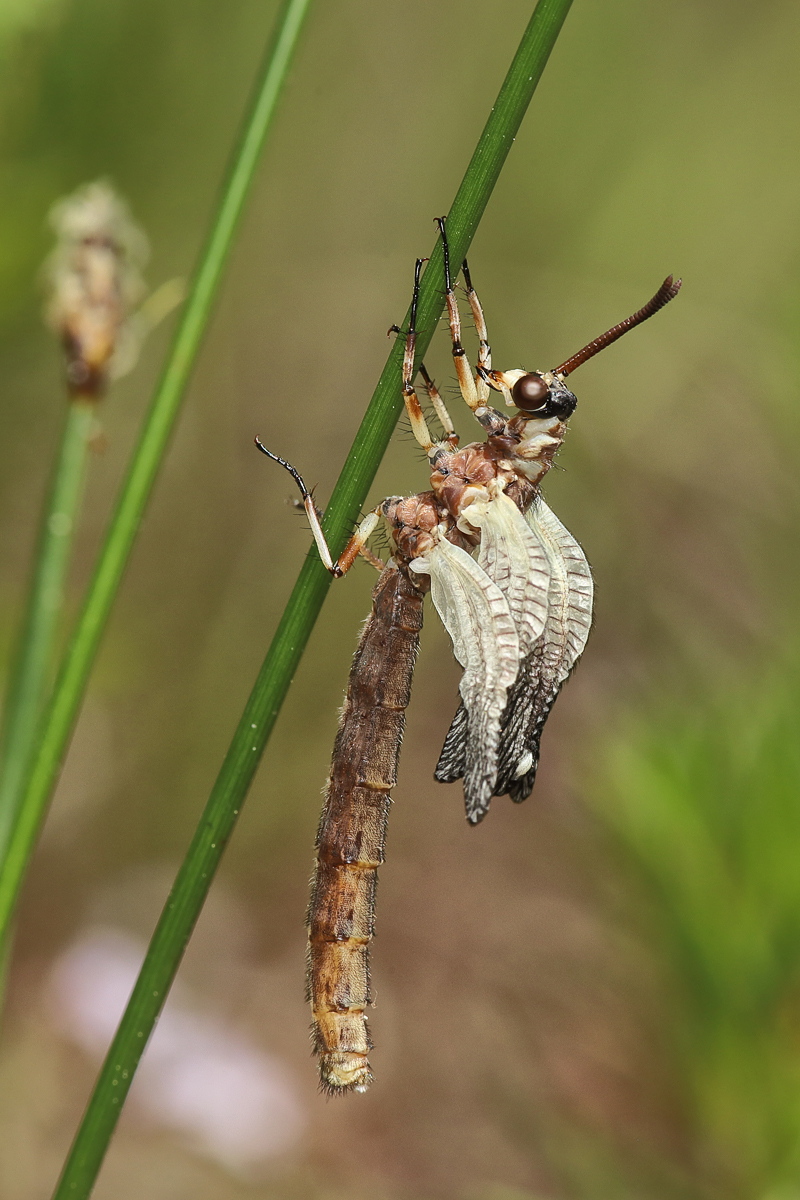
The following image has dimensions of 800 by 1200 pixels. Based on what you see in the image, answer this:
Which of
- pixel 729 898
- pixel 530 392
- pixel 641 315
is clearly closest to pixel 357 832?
pixel 530 392

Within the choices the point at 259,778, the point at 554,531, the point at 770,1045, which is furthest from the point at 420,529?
the point at 259,778

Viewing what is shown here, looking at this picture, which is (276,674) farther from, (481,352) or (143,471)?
(481,352)

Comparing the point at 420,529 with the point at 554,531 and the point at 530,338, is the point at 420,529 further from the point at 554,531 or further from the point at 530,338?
the point at 530,338

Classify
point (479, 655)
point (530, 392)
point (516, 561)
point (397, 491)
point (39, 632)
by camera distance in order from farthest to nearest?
1. point (397, 491)
2. point (530, 392)
3. point (516, 561)
4. point (479, 655)
5. point (39, 632)

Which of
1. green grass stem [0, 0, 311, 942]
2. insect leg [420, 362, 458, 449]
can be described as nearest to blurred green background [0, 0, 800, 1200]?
insect leg [420, 362, 458, 449]

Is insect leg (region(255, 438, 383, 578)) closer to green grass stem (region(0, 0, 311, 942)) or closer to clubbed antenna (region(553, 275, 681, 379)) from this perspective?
green grass stem (region(0, 0, 311, 942))

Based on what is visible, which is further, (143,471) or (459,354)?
(459,354)
